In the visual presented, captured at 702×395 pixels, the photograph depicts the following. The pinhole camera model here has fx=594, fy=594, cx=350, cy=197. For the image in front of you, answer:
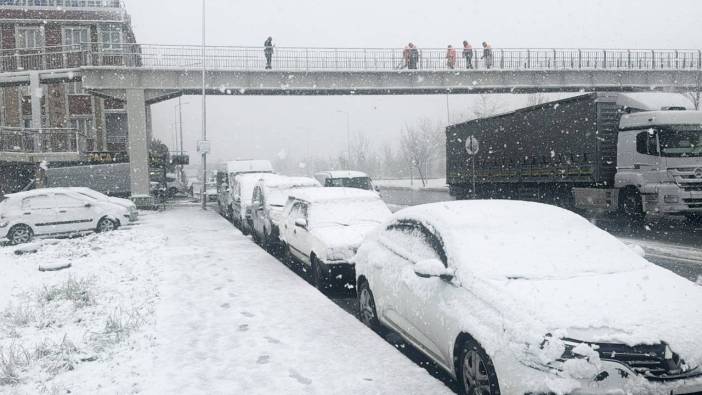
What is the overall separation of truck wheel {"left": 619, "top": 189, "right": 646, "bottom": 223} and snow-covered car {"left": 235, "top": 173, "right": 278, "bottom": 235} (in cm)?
1008

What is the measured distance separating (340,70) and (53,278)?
25.3 m

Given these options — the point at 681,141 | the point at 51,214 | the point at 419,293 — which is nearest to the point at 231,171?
the point at 51,214

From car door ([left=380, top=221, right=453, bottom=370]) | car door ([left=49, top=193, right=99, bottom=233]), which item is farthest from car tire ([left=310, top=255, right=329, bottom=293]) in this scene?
car door ([left=49, top=193, right=99, bottom=233])

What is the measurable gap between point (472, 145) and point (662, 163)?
9.05 meters

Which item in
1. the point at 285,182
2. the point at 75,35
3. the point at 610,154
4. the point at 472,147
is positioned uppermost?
the point at 75,35

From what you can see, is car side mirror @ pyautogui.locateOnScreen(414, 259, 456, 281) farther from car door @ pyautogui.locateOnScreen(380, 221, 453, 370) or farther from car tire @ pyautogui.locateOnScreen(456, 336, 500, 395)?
car tire @ pyautogui.locateOnScreen(456, 336, 500, 395)

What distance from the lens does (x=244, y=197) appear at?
18172mm

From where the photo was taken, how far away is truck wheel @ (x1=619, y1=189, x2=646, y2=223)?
16453 mm

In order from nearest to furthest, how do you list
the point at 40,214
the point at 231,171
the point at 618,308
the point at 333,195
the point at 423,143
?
the point at 618,308 < the point at 333,195 < the point at 40,214 < the point at 231,171 < the point at 423,143

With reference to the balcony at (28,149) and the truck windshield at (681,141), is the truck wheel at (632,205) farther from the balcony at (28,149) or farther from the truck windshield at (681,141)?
the balcony at (28,149)

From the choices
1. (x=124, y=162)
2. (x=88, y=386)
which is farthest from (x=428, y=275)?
(x=124, y=162)

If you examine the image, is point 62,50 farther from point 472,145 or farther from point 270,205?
point 270,205

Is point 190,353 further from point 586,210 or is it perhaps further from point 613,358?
point 586,210

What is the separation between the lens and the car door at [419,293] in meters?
5.15
